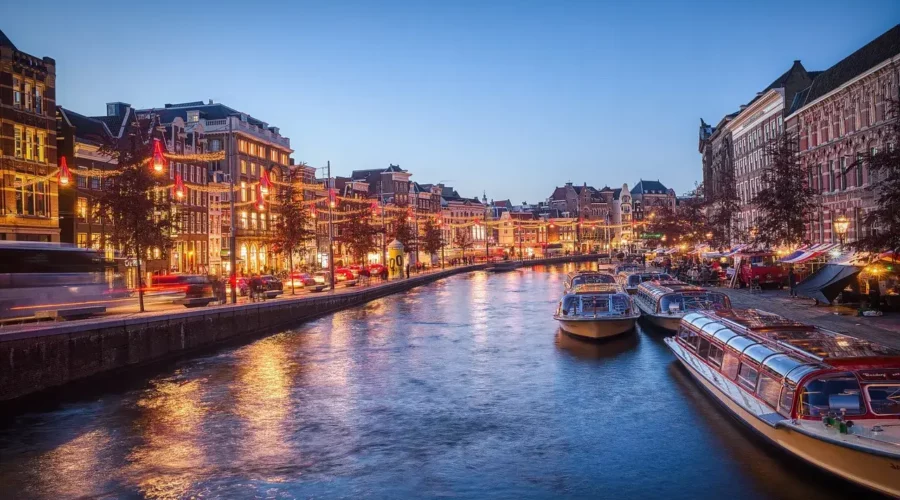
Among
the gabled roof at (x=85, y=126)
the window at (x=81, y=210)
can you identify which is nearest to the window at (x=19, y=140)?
the gabled roof at (x=85, y=126)

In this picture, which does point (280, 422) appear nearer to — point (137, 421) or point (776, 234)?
point (137, 421)

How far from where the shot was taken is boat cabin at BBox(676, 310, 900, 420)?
1564 centimetres

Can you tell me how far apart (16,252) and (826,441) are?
32.5m

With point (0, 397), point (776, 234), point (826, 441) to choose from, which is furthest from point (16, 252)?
point (776, 234)

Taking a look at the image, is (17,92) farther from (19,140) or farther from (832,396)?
(832,396)

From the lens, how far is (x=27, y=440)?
20.9m

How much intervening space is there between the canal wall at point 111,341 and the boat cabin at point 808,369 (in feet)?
67.9

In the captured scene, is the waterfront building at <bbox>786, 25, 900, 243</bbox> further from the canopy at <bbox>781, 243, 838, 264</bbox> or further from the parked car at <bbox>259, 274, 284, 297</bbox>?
the parked car at <bbox>259, 274, 284, 297</bbox>

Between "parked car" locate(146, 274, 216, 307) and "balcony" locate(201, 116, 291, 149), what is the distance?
49871mm

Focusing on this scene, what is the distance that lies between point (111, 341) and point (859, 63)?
1856 inches

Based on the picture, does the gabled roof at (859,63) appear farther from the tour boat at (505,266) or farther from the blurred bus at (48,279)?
the tour boat at (505,266)

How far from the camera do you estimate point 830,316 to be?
118 ft

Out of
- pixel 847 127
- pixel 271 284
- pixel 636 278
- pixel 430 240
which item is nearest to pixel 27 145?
pixel 271 284

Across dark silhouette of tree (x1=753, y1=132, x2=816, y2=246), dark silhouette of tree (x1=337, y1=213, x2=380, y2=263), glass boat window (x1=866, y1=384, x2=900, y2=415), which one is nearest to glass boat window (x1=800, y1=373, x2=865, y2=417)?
glass boat window (x1=866, y1=384, x2=900, y2=415)
